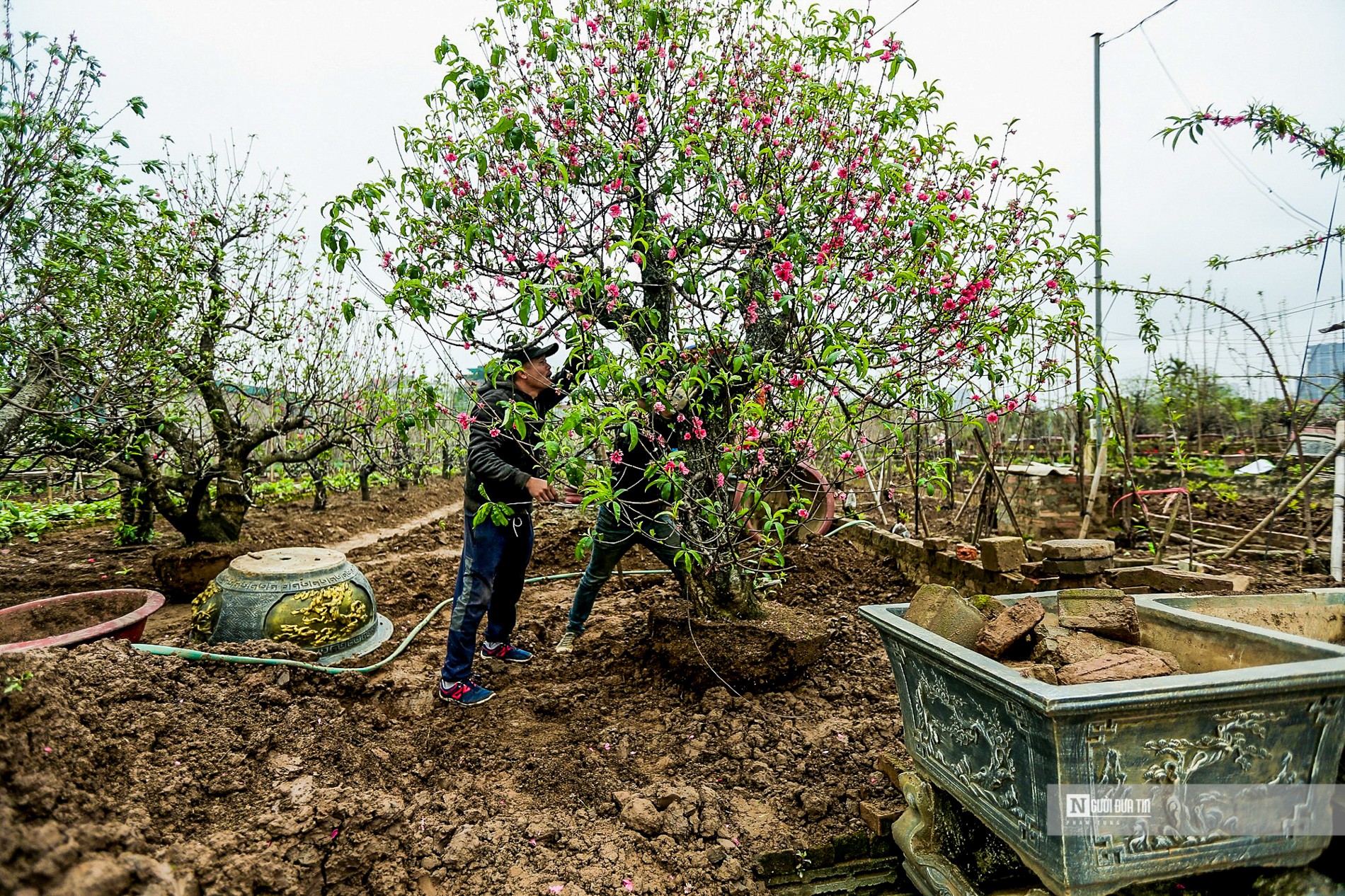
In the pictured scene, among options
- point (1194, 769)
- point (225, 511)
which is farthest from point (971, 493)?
point (225, 511)

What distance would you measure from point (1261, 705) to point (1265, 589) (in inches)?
→ 108

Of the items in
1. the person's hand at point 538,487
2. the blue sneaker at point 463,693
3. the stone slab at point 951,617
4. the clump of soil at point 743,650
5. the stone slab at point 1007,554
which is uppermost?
the person's hand at point 538,487

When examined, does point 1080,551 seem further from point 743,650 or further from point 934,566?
point 743,650

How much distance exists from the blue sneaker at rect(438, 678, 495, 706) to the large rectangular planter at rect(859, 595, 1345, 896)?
2344mm

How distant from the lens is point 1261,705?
1.46 meters

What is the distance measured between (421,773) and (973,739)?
203 cm

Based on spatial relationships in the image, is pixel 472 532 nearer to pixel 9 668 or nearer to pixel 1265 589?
pixel 9 668

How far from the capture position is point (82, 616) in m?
3.29

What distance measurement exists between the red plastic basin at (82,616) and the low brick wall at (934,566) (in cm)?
367

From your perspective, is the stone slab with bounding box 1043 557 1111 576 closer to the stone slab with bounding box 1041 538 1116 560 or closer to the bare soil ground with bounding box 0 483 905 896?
the stone slab with bounding box 1041 538 1116 560

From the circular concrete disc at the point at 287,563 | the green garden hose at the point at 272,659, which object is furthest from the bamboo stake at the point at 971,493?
the circular concrete disc at the point at 287,563

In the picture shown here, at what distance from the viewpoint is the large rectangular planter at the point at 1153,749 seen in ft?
4.62

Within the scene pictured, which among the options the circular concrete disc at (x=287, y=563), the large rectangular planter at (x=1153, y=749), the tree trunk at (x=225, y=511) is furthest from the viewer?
the tree trunk at (x=225, y=511)

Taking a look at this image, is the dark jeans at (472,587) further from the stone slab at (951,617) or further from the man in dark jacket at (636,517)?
the stone slab at (951,617)
